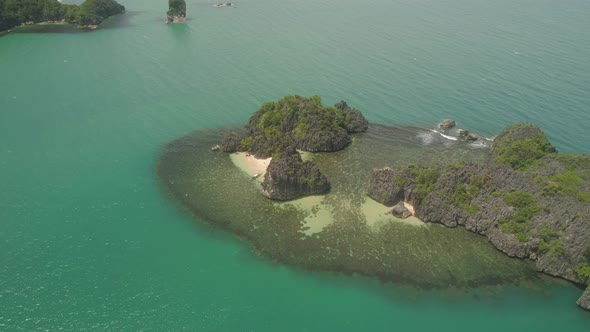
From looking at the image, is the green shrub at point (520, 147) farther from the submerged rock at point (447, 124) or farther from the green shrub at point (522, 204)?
the submerged rock at point (447, 124)

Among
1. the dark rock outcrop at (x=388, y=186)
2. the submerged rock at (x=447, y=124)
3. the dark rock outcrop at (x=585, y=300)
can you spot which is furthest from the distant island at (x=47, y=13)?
the dark rock outcrop at (x=585, y=300)

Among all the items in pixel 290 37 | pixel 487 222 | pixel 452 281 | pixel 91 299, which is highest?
pixel 290 37

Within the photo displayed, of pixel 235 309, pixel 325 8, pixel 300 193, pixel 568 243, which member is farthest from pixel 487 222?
pixel 325 8

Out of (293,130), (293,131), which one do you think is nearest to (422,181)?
(293,131)

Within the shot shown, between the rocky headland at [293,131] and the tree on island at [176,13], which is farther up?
the tree on island at [176,13]

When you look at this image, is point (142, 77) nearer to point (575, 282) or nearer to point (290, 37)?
point (290, 37)

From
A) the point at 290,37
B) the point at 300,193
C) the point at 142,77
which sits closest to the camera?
the point at 300,193

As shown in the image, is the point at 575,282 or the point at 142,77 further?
the point at 142,77
